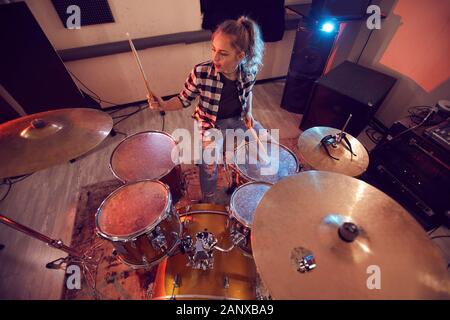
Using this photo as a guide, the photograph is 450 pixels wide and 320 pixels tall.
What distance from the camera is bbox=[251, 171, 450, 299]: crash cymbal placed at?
28.6 inches

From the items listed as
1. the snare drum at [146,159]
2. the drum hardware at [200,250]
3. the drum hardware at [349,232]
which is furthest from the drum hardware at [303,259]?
the snare drum at [146,159]

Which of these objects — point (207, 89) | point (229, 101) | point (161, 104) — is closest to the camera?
point (161, 104)

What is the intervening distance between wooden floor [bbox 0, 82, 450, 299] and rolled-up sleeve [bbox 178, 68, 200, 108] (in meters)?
1.13

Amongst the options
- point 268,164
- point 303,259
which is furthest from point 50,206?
point 303,259

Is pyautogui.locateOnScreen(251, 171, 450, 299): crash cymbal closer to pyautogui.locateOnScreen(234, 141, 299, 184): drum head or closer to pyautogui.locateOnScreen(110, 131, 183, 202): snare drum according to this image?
pyautogui.locateOnScreen(234, 141, 299, 184): drum head

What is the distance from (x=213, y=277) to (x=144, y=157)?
3.18ft

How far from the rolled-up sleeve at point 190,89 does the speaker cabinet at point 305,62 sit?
156cm

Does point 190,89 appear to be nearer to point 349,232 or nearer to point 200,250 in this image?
point 200,250

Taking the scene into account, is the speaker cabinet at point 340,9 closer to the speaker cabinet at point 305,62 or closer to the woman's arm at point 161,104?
the speaker cabinet at point 305,62

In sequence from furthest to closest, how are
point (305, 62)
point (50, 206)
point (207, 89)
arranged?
point (305, 62), point (50, 206), point (207, 89)

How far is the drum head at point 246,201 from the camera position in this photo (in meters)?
1.30

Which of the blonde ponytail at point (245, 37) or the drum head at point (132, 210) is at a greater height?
the blonde ponytail at point (245, 37)

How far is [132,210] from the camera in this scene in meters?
1.27
